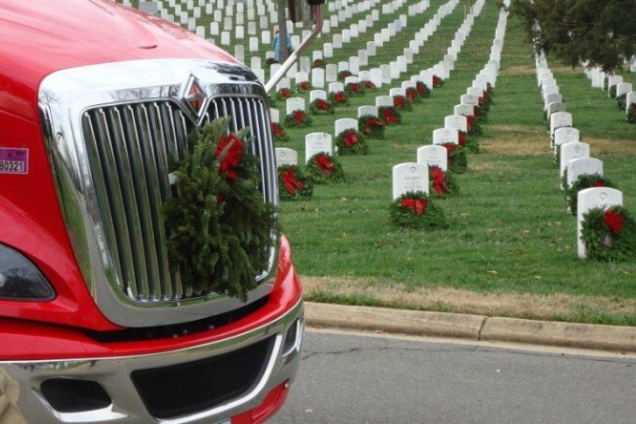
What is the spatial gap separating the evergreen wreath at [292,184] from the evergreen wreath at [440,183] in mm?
1408

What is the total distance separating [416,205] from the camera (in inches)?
424

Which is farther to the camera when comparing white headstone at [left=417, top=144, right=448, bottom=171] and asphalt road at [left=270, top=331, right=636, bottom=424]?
white headstone at [left=417, top=144, right=448, bottom=171]

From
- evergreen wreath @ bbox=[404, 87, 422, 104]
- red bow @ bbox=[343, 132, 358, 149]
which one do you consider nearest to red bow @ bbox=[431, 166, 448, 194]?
red bow @ bbox=[343, 132, 358, 149]

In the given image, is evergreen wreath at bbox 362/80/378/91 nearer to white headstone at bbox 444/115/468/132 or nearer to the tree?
the tree

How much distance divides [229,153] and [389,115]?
18133mm

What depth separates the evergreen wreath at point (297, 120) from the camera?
72.1ft

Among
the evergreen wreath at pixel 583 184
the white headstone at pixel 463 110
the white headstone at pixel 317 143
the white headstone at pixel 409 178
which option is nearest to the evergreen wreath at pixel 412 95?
the white headstone at pixel 463 110

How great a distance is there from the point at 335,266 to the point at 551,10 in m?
10.9

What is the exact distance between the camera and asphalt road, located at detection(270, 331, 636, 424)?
5.88m

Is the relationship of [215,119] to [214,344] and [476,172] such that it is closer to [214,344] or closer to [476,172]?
[214,344]

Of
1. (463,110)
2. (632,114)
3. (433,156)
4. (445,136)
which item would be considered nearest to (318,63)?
(632,114)

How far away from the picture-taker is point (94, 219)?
12.4ft

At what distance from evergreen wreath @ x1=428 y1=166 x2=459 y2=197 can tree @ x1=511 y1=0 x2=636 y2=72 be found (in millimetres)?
6092

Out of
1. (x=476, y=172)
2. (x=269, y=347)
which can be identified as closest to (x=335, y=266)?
(x=269, y=347)
